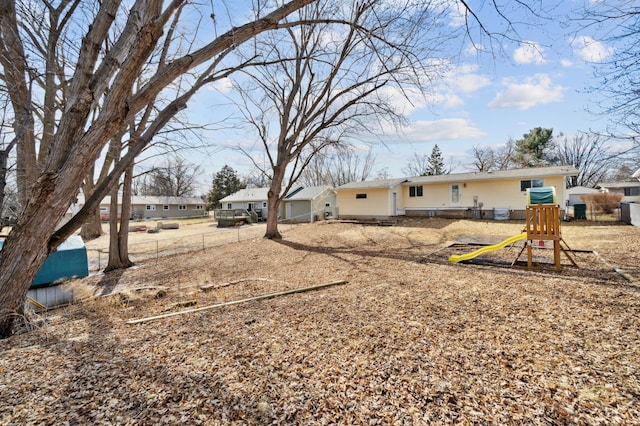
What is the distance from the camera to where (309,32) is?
1230 cm

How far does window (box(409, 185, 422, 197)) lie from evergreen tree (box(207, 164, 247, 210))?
100ft

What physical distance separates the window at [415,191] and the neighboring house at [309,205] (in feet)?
25.6

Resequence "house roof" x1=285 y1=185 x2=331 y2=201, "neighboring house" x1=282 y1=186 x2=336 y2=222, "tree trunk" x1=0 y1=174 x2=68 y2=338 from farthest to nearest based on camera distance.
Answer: "house roof" x1=285 y1=185 x2=331 y2=201 → "neighboring house" x1=282 y1=186 x2=336 y2=222 → "tree trunk" x1=0 y1=174 x2=68 y2=338

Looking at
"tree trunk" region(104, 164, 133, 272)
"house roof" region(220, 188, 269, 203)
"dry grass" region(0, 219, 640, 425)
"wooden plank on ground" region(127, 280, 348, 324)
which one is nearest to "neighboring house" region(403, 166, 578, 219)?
"dry grass" region(0, 219, 640, 425)

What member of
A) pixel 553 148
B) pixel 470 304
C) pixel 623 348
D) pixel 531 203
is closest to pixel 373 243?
pixel 531 203

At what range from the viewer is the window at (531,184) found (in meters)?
16.9

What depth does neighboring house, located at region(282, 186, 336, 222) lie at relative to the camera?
27.2 m

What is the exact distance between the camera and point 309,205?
27.7m

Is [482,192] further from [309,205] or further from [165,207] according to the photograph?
[165,207]

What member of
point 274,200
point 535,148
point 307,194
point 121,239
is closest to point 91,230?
point 121,239

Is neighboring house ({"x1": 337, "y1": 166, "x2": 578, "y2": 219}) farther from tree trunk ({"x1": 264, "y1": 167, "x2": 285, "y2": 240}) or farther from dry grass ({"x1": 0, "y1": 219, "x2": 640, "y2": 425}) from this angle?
dry grass ({"x1": 0, "y1": 219, "x2": 640, "y2": 425})

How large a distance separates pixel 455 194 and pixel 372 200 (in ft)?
18.3

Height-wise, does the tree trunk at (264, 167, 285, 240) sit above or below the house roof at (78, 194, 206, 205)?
below

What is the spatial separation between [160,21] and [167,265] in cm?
799
